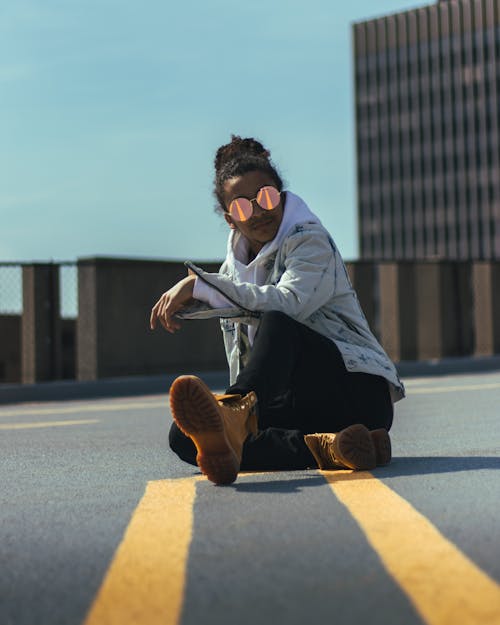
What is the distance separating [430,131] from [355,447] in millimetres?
118987

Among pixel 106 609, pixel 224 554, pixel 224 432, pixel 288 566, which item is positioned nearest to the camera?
pixel 106 609

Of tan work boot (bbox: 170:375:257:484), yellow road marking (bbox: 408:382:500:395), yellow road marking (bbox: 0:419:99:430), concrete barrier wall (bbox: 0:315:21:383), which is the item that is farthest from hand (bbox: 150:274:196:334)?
concrete barrier wall (bbox: 0:315:21:383)

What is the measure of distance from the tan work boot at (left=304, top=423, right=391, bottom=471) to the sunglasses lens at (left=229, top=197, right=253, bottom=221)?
3.01 ft

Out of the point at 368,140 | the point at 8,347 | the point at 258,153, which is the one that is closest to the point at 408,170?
the point at 368,140

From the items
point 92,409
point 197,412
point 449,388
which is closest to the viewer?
point 197,412

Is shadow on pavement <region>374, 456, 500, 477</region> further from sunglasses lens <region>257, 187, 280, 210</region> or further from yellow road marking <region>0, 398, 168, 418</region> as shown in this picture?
yellow road marking <region>0, 398, 168, 418</region>

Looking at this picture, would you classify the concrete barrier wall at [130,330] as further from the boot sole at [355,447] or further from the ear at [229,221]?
the boot sole at [355,447]

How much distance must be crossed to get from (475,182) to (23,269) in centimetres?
10669

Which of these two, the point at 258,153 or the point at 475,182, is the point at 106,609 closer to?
the point at 258,153

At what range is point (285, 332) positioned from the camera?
4.38 m

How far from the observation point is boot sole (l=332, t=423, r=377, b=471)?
4461 mm

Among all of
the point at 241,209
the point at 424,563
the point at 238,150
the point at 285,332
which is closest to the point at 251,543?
the point at 424,563

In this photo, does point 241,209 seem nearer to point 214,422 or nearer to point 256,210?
point 256,210

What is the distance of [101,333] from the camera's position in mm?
15328
